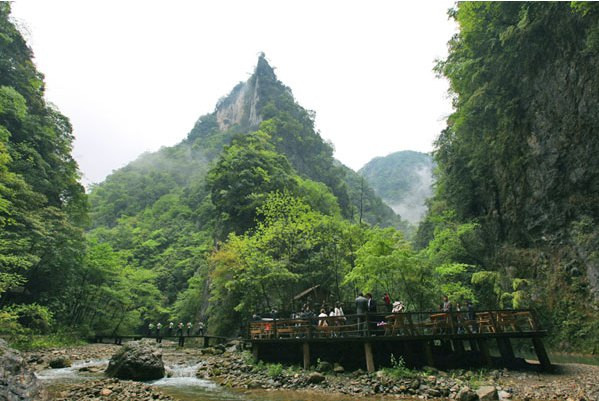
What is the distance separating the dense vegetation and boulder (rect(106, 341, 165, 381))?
603cm

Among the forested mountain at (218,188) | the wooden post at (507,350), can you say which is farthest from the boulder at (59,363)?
the wooden post at (507,350)

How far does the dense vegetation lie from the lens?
17906mm

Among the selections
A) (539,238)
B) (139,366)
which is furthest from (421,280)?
(139,366)

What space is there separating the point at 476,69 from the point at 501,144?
5417 millimetres

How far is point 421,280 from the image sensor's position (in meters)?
19.9

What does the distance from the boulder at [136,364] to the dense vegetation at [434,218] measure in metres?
6.03

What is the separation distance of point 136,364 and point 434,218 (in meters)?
22.0

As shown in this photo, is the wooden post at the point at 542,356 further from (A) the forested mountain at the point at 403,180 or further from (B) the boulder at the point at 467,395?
(A) the forested mountain at the point at 403,180

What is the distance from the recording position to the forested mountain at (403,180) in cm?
13352

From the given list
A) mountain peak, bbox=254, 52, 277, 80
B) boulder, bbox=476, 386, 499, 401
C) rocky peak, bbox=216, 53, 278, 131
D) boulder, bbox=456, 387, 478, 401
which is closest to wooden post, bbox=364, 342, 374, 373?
boulder, bbox=456, 387, 478, 401

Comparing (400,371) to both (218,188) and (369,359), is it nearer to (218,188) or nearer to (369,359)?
(369,359)

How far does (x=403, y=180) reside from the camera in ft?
500

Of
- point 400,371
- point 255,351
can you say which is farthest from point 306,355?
point 400,371

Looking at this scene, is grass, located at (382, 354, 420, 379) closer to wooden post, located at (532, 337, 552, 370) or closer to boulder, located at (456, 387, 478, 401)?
boulder, located at (456, 387, 478, 401)
